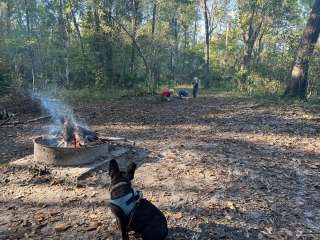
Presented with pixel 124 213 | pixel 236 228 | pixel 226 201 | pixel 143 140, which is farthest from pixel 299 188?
pixel 143 140

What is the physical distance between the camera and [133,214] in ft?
12.4

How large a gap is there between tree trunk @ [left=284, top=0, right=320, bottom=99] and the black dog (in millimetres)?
12720

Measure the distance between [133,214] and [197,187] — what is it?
205 cm

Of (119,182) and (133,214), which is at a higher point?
(119,182)

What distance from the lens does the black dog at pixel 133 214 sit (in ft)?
12.3

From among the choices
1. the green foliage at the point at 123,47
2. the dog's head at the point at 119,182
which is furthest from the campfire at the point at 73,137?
the green foliage at the point at 123,47

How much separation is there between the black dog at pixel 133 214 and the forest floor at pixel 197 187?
20.2 inches

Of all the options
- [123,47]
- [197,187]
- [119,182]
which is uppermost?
[123,47]

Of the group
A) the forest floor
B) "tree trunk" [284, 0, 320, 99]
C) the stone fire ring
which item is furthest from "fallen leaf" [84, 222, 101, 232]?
"tree trunk" [284, 0, 320, 99]

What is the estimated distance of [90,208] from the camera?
4.96 meters

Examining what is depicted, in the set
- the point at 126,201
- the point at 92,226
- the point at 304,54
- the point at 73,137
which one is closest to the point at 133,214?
the point at 126,201

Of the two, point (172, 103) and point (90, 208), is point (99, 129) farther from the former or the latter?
point (172, 103)

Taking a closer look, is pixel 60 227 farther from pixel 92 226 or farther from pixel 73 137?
pixel 73 137

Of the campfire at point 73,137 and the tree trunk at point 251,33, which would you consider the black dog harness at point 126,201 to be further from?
the tree trunk at point 251,33
